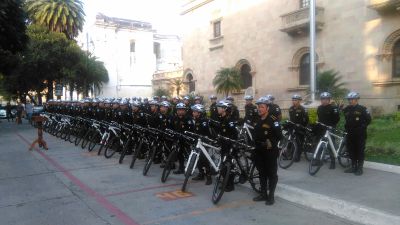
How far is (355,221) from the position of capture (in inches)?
221

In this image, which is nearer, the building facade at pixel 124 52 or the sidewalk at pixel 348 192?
the sidewalk at pixel 348 192

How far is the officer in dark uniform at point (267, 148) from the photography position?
6285 millimetres

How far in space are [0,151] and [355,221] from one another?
40.4 ft

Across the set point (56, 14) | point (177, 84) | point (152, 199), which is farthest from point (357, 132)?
point (56, 14)

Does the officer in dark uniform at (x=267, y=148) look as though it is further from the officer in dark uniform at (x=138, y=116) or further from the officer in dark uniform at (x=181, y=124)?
the officer in dark uniform at (x=138, y=116)

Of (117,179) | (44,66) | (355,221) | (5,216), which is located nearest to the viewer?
(355,221)

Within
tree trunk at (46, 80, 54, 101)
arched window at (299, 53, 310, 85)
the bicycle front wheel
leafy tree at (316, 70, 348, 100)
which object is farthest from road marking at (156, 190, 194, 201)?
tree trunk at (46, 80, 54, 101)

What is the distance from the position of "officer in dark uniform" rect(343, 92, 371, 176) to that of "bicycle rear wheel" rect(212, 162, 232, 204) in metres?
3.10

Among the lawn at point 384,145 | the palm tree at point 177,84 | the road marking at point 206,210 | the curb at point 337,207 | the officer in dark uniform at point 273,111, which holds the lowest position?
the road marking at point 206,210

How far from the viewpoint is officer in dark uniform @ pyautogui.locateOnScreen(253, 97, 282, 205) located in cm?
629

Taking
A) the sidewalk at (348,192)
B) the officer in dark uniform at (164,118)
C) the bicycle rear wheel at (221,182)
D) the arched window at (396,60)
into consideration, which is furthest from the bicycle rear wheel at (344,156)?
the arched window at (396,60)

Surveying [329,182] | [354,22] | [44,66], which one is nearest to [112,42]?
[44,66]

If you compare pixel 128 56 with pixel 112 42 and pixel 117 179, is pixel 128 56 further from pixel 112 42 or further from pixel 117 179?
pixel 117 179

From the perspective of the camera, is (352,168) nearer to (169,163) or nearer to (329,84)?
(169,163)
